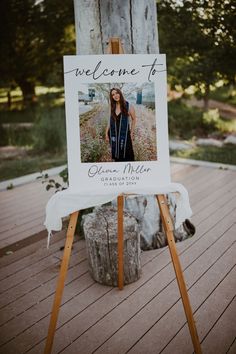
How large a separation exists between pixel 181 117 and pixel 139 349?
6.95 meters

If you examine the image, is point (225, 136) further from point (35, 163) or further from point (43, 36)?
point (43, 36)

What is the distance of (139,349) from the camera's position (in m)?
1.89

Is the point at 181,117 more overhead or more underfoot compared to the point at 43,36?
more underfoot

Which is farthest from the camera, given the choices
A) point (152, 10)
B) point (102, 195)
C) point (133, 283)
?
point (152, 10)

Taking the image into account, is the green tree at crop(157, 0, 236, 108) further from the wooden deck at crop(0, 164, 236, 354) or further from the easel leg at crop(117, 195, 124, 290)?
the easel leg at crop(117, 195, 124, 290)

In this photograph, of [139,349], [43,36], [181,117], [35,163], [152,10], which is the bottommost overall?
[139,349]

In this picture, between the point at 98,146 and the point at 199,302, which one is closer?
the point at 98,146

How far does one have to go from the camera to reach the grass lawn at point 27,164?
5539mm

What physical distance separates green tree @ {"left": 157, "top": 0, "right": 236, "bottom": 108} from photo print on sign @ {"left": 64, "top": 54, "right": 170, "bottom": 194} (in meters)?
3.81

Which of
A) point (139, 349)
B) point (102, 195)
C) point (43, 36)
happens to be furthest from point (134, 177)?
point (43, 36)

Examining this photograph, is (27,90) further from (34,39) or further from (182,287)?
(182,287)

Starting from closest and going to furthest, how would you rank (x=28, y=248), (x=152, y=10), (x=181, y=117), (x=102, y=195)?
(x=102, y=195) → (x=152, y=10) → (x=28, y=248) → (x=181, y=117)

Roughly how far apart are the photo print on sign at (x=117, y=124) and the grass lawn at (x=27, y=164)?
3.56 metres

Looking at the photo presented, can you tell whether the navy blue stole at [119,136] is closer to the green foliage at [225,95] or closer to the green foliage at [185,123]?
the green foliage at [185,123]
